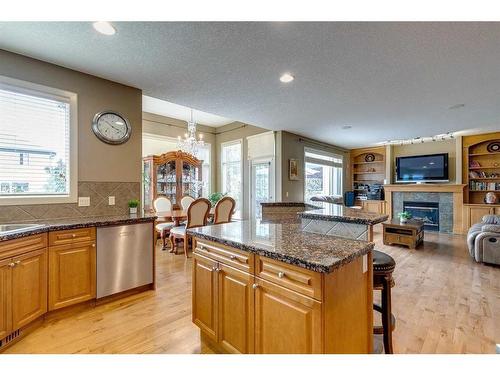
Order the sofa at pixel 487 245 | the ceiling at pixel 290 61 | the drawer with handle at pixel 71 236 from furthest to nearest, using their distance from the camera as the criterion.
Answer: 1. the sofa at pixel 487 245
2. the drawer with handle at pixel 71 236
3. the ceiling at pixel 290 61

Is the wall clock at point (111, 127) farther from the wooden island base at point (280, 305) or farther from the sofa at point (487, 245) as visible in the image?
the sofa at point (487, 245)

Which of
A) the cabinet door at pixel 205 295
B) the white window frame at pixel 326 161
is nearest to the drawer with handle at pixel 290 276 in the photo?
the cabinet door at pixel 205 295

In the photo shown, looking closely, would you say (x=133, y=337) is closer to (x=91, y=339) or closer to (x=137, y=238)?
(x=91, y=339)

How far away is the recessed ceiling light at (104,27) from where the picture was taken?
1.86 m

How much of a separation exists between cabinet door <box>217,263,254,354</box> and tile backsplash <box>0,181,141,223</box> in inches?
76.8

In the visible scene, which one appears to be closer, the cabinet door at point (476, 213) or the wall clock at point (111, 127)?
the wall clock at point (111, 127)

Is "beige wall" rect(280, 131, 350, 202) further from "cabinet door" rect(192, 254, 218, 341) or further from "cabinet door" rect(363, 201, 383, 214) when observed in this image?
"cabinet door" rect(192, 254, 218, 341)

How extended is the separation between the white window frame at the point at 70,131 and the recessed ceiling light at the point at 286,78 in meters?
2.31

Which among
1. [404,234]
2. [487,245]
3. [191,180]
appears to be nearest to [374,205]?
[404,234]

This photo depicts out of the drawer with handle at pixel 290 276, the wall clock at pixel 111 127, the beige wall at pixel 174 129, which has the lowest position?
the drawer with handle at pixel 290 276

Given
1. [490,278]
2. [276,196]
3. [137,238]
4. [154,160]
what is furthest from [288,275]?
[154,160]

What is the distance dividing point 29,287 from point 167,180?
3783 mm

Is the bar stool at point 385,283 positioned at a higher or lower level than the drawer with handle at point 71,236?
lower

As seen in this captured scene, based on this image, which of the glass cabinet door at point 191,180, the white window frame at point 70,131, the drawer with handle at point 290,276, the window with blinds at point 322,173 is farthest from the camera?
the window with blinds at point 322,173
